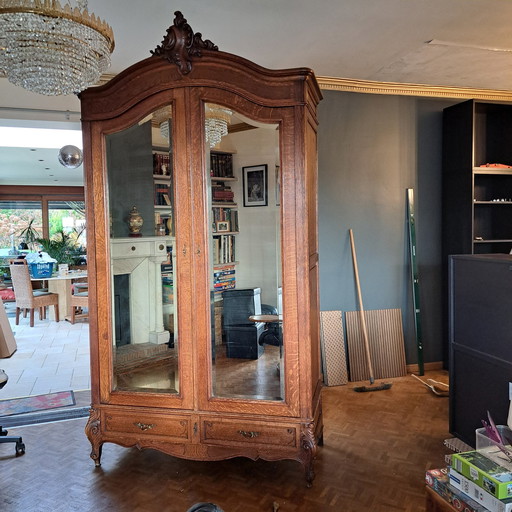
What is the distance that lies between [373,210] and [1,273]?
32.7ft

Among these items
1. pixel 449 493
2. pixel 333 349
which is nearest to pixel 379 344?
pixel 333 349

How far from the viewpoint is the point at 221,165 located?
97.7 inches

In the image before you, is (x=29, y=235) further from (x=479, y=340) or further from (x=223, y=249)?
(x=479, y=340)

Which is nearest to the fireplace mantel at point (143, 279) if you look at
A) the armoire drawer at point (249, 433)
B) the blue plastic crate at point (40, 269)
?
the armoire drawer at point (249, 433)

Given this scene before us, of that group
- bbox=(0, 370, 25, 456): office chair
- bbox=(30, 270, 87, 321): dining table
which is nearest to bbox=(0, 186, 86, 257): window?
bbox=(30, 270, 87, 321): dining table

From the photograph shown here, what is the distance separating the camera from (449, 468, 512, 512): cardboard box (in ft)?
4.60

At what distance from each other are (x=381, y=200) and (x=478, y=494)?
117 inches

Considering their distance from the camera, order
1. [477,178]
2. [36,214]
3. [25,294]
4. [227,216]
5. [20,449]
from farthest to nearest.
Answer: [36,214] < [25,294] < [477,178] < [20,449] < [227,216]

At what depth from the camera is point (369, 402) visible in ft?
11.7

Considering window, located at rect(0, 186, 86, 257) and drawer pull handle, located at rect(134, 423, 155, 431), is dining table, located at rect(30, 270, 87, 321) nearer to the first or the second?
window, located at rect(0, 186, 86, 257)

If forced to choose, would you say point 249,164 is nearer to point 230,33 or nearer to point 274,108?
point 274,108

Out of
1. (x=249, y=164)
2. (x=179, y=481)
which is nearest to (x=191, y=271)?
(x=249, y=164)

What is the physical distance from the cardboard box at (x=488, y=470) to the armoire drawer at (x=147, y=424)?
145 cm

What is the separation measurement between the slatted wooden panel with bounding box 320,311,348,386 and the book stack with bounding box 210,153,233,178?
1.93m
